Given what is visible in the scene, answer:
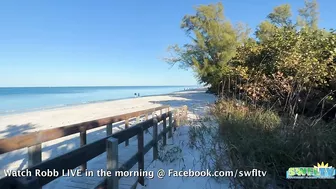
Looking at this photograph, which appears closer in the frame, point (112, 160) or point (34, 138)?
point (112, 160)

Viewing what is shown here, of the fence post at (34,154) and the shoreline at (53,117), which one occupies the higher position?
the fence post at (34,154)

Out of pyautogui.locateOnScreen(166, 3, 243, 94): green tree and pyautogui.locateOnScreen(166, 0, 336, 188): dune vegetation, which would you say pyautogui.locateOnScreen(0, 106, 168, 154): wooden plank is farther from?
pyautogui.locateOnScreen(166, 3, 243, 94): green tree

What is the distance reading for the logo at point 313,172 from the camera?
2.15 meters

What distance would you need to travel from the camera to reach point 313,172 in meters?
2.25

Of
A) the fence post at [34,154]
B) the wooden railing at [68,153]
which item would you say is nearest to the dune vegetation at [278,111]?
the wooden railing at [68,153]

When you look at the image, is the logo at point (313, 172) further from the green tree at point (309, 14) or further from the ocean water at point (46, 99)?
the green tree at point (309, 14)

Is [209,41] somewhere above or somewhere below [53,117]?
above

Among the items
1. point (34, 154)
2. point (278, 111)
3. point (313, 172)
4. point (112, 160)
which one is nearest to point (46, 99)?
point (278, 111)

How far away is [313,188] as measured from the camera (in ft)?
6.84

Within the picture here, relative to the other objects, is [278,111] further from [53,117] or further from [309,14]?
[309,14]

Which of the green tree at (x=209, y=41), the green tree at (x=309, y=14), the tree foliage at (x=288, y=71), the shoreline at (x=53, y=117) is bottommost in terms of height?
the shoreline at (x=53, y=117)

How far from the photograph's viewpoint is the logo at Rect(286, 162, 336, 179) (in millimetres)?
2152

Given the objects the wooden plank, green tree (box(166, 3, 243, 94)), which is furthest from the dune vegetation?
green tree (box(166, 3, 243, 94))

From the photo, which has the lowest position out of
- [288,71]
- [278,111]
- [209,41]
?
[278,111]
